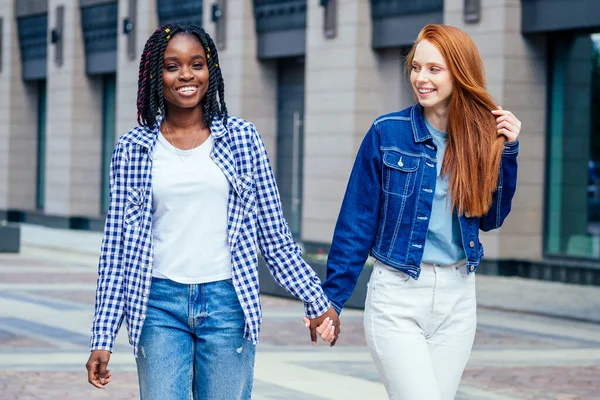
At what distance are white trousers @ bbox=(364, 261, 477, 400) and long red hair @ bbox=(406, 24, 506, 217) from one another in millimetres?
278

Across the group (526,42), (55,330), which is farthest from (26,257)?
(55,330)

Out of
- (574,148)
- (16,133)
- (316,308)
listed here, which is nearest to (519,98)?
(574,148)

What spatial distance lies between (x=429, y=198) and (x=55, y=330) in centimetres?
836

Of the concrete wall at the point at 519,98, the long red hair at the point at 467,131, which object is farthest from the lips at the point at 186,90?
the concrete wall at the point at 519,98

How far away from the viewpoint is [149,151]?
457 cm

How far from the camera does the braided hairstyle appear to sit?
Result: 15.3 ft

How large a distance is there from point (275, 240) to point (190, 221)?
0.34m

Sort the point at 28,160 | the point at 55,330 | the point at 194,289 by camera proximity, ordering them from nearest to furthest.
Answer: the point at 194,289, the point at 55,330, the point at 28,160

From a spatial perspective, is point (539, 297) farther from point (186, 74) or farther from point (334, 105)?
point (186, 74)

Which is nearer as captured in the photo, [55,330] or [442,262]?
[442,262]

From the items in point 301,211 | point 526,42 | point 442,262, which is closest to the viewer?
point 442,262

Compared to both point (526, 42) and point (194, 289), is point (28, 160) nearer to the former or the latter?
point (526, 42)

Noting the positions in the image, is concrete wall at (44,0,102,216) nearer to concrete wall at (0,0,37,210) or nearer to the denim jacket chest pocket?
concrete wall at (0,0,37,210)

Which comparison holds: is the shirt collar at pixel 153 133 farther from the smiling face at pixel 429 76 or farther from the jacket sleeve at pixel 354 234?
the smiling face at pixel 429 76
